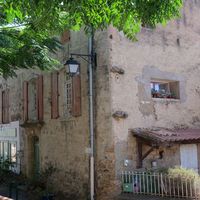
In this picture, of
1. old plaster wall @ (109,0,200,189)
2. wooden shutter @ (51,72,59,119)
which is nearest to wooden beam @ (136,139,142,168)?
old plaster wall @ (109,0,200,189)

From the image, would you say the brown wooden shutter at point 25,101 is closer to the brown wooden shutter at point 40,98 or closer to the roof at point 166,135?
the brown wooden shutter at point 40,98

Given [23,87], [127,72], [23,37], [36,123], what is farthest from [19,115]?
[23,37]

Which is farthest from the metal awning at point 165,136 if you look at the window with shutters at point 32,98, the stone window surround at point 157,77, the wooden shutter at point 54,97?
the window with shutters at point 32,98

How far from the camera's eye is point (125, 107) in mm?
11742

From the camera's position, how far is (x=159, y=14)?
4.03 metres

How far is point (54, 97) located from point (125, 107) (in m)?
3.91

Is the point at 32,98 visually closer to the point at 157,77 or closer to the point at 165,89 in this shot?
the point at 165,89

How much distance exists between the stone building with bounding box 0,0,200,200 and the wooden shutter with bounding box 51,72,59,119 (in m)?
0.04

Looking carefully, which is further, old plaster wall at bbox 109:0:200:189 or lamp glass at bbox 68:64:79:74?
old plaster wall at bbox 109:0:200:189

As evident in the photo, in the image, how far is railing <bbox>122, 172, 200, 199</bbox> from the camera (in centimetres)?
998

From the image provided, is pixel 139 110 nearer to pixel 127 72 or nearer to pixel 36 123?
pixel 127 72

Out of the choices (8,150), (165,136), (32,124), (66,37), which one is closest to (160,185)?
(165,136)

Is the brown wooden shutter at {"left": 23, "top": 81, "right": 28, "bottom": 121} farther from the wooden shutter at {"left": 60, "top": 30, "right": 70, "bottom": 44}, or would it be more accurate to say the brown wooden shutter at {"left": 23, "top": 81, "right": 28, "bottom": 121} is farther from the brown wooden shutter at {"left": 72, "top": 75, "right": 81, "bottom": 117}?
the brown wooden shutter at {"left": 72, "top": 75, "right": 81, "bottom": 117}

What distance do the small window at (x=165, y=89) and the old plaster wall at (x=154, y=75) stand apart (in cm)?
23
